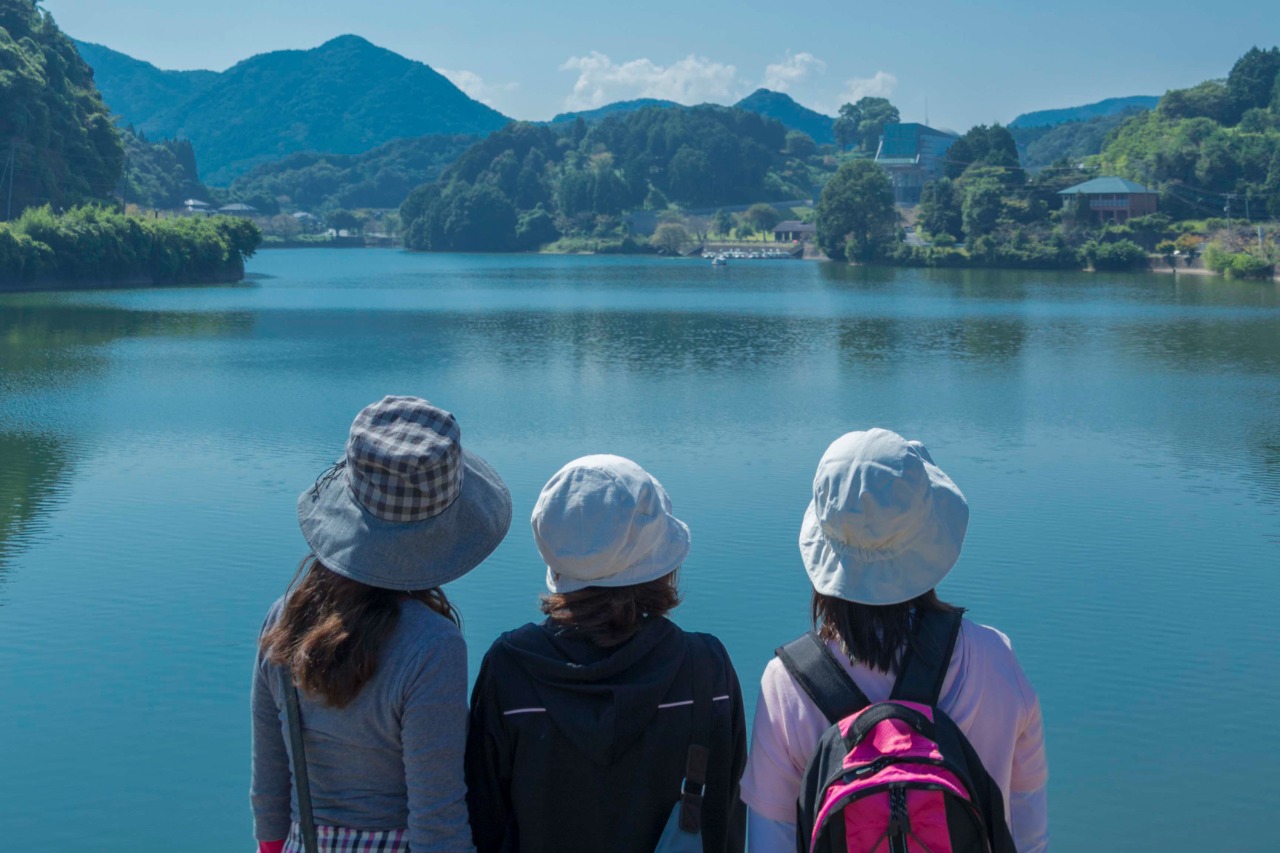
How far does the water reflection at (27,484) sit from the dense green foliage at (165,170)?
77.5 m

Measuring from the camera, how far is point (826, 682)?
1.75 meters

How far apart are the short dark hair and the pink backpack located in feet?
1.02

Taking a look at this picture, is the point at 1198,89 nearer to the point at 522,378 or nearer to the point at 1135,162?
the point at 1135,162

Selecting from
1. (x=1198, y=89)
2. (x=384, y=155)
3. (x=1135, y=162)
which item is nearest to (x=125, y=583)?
(x=1135, y=162)

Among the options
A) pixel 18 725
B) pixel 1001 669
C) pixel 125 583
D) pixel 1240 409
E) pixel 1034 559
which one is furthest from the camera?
pixel 1240 409

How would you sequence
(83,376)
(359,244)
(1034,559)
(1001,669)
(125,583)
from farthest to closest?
(359,244), (83,376), (1034,559), (125,583), (1001,669)

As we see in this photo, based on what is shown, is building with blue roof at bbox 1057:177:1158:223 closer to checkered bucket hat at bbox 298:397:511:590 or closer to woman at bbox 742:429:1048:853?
woman at bbox 742:429:1048:853

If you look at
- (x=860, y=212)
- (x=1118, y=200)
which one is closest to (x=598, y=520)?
(x=1118, y=200)

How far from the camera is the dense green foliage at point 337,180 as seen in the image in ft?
488

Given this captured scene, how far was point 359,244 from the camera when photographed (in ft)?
383

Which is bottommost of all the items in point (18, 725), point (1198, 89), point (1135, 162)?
point (18, 725)

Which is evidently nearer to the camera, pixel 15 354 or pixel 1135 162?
pixel 15 354

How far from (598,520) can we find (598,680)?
0.79ft

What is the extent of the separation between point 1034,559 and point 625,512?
6871 mm
